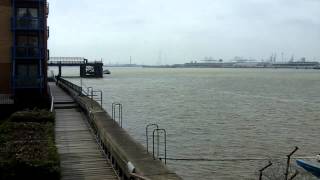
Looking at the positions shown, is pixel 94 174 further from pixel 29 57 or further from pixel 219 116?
pixel 219 116

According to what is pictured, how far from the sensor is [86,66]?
556ft

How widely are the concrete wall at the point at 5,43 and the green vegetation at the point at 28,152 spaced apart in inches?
715

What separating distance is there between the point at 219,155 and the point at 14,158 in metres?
16.1

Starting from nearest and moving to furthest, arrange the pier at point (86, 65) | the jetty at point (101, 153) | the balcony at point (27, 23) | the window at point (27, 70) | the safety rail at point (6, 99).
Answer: the jetty at point (101, 153) → the safety rail at point (6, 99) → the balcony at point (27, 23) → the window at point (27, 70) → the pier at point (86, 65)

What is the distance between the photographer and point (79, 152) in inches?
853

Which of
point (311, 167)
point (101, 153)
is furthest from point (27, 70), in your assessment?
point (311, 167)

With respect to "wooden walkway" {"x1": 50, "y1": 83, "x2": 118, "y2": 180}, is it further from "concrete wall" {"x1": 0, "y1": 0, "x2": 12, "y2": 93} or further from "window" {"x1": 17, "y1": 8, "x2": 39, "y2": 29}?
"window" {"x1": 17, "y1": 8, "x2": 39, "y2": 29}

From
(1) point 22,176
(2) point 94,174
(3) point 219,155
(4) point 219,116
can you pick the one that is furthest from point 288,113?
(1) point 22,176

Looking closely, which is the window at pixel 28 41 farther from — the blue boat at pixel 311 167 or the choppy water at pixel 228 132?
the blue boat at pixel 311 167

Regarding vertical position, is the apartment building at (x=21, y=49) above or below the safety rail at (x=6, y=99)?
above

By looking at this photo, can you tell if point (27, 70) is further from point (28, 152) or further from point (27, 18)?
point (28, 152)

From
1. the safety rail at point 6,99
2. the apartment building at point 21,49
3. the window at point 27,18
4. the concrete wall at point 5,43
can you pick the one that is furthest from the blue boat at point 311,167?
the concrete wall at point 5,43

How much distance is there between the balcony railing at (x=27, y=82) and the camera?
40.7m

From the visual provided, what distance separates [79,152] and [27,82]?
834 inches
